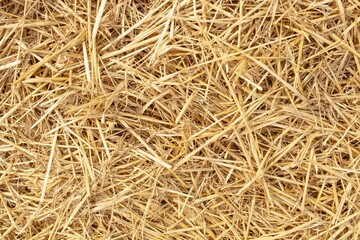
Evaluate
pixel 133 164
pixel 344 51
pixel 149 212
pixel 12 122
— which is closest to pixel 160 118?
pixel 133 164

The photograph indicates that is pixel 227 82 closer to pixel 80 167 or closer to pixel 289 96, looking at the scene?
pixel 289 96

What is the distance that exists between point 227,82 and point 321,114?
263 millimetres

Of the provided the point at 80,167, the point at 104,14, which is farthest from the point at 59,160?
the point at 104,14

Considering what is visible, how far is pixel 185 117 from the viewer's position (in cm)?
136

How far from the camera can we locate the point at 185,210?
1.37 m

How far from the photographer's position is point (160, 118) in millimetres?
1387

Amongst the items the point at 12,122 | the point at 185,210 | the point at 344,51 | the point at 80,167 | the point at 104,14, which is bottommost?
the point at 185,210

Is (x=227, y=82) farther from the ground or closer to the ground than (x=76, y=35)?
closer to the ground

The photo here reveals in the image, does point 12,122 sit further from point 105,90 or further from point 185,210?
point 185,210

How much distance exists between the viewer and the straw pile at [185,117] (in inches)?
52.1

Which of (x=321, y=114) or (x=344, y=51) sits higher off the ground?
(x=344, y=51)

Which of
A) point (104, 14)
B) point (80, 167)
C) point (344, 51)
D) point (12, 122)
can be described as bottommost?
point (80, 167)

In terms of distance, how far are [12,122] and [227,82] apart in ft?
1.95

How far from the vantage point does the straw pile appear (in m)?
1.32
